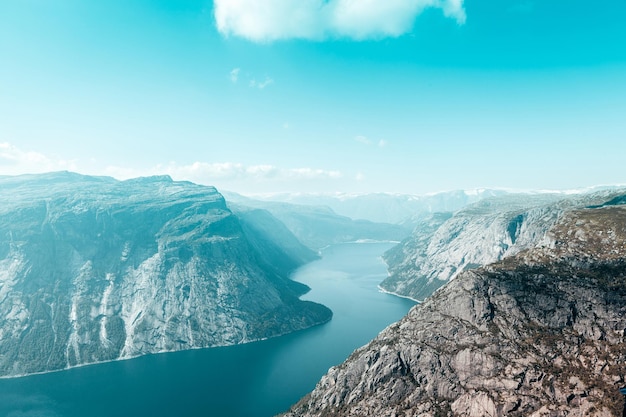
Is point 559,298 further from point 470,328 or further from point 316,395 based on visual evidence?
point 316,395

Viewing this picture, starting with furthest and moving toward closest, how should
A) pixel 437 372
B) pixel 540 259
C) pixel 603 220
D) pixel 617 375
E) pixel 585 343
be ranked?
pixel 603 220 < pixel 540 259 < pixel 437 372 < pixel 585 343 < pixel 617 375

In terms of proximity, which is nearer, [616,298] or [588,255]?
[616,298]

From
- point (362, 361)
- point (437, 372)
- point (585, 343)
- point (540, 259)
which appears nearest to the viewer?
point (585, 343)

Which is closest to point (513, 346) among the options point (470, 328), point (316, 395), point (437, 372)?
point (470, 328)

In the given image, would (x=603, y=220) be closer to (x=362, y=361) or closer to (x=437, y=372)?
(x=437, y=372)

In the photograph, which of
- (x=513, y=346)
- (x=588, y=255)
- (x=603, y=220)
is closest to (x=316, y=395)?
(x=513, y=346)

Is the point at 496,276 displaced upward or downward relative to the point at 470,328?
upward

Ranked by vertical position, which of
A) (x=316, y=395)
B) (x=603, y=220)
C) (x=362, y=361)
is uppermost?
(x=603, y=220)
